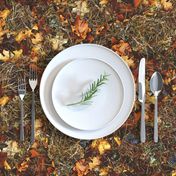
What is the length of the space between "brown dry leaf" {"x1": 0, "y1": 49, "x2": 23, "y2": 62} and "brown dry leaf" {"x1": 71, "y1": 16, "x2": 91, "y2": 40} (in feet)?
0.59

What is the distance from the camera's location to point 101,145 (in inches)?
51.0

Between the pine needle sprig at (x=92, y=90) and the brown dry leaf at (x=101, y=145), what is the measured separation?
133 mm

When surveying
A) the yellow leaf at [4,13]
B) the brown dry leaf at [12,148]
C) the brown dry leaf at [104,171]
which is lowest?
the brown dry leaf at [104,171]

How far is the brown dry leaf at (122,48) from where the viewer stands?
1.30 metres

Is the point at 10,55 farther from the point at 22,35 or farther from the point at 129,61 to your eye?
the point at 129,61

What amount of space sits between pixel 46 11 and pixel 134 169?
1.86ft

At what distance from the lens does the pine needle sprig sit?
1.24m

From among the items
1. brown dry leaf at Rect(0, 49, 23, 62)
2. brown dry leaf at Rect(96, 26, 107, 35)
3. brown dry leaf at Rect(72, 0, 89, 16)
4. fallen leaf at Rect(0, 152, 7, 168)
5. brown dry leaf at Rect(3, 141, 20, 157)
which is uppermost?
brown dry leaf at Rect(72, 0, 89, 16)

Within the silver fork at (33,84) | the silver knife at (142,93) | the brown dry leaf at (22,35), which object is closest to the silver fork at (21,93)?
the silver fork at (33,84)

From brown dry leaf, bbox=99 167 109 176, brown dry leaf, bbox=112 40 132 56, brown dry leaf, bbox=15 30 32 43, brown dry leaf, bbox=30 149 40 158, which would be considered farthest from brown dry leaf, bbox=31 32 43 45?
brown dry leaf, bbox=99 167 109 176

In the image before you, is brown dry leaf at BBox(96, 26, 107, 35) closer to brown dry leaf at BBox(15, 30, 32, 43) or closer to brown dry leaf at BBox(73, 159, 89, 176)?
brown dry leaf at BBox(15, 30, 32, 43)

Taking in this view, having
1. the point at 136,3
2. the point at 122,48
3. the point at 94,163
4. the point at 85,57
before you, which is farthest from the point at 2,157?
the point at 136,3

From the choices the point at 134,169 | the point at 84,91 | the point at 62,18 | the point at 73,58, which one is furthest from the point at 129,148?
the point at 62,18

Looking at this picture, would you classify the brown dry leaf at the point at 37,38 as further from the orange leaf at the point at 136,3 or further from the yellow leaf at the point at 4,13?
the orange leaf at the point at 136,3
